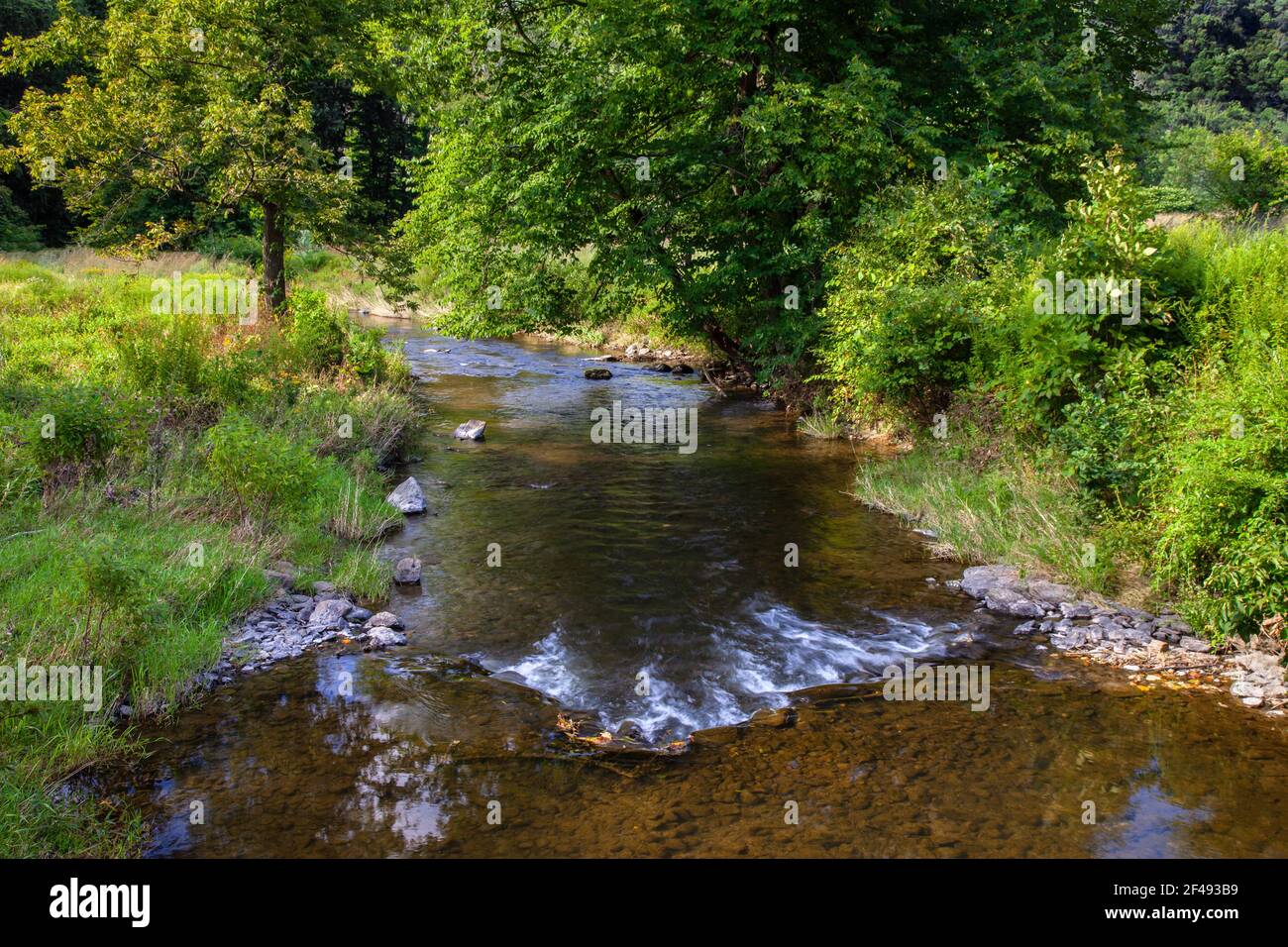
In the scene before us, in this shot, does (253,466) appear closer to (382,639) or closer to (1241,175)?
(382,639)

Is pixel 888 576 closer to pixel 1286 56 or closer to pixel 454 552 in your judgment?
pixel 454 552

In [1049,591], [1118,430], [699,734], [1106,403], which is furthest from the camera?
[1106,403]

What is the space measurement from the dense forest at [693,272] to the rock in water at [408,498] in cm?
35

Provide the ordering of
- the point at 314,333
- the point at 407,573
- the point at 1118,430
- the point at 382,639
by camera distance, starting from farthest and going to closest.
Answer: the point at 314,333 < the point at 407,573 < the point at 1118,430 < the point at 382,639

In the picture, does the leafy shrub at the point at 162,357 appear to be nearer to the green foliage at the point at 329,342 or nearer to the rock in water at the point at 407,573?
the green foliage at the point at 329,342

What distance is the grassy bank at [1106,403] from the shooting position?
7.35 metres

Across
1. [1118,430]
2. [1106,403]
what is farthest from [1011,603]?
[1106,403]

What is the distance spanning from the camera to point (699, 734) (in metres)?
6.80

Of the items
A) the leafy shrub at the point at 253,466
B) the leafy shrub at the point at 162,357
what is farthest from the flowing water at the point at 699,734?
the leafy shrub at the point at 162,357

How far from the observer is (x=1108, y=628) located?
27.4 feet

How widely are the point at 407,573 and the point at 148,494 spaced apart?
2.76 metres

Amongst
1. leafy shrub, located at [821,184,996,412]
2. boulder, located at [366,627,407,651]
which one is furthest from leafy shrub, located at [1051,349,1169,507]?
boulder, located at [366,627,407,651]

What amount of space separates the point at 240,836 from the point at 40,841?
3.34 ft

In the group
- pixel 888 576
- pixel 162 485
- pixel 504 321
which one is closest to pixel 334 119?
pixel 504 321
